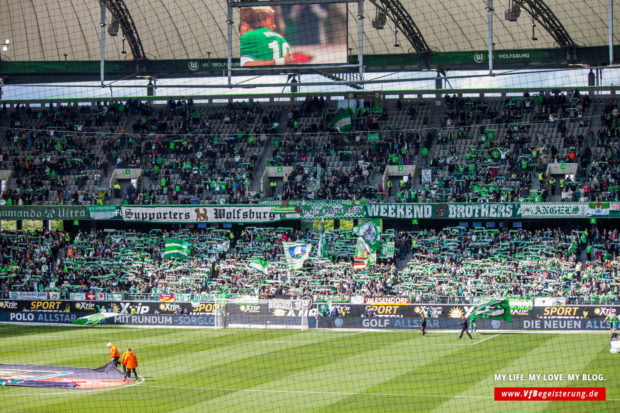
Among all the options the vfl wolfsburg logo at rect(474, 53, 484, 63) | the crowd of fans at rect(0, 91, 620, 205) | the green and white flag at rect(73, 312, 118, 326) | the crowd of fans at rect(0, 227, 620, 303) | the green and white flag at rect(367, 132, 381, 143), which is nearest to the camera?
the crowd of fans at rect(0, 227, 620, 303)

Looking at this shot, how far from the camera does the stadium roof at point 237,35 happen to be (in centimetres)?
4925

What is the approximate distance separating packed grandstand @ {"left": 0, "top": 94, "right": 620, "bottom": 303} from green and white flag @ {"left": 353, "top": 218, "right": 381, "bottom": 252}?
89 centimetres

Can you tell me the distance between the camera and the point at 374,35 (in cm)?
5375

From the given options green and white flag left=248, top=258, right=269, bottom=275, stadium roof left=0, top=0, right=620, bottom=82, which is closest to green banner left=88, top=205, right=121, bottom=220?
stadium roof left=0, top=0, right=620, bottom=82

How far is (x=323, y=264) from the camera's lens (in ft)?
149

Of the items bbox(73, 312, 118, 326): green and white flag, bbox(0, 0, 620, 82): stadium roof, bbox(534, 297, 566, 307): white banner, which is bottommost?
bbox(73, 312, 118, 326): green and white flag

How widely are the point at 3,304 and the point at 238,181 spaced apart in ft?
54.2

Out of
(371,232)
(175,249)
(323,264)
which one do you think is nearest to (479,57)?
(371,232)

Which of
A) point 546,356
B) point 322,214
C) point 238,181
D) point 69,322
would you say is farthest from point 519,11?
point 69,322

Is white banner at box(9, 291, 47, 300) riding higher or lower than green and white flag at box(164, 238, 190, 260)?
lower

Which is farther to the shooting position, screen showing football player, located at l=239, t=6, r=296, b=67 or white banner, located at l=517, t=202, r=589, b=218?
screen showing football player, located at l=239, t=6, r=296, b=67

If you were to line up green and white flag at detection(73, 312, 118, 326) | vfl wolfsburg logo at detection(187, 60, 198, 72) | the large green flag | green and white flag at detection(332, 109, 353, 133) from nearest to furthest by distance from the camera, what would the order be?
the large green flag → green and white flag at detection(73, 312, 118, 326) → green and white flag at detection(332, 109, 353, 133) → vfl wolfsburg logo at detection(187, 60, 198, 72)

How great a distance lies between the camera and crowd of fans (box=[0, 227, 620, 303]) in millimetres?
40719

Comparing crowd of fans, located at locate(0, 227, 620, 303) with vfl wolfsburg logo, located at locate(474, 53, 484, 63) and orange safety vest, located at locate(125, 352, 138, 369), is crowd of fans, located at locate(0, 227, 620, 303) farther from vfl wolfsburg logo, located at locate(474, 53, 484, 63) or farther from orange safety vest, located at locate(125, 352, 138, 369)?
orange safety vest, located at locate(125, 352, 138, 369)
